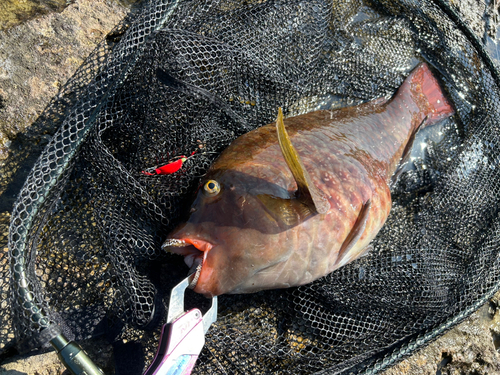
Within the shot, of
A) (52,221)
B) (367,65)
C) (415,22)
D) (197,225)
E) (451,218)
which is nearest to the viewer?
(197,225)

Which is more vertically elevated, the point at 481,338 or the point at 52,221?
the point at 52,221

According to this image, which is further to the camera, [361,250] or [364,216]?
[361,250]

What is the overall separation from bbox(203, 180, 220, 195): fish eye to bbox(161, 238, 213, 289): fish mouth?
0.29 metres

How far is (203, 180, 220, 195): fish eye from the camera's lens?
2.07 m

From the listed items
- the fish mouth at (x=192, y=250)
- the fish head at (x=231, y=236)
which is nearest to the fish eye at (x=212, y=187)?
the fish head at (x=231, y=236)

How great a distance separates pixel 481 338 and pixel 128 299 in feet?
10.6

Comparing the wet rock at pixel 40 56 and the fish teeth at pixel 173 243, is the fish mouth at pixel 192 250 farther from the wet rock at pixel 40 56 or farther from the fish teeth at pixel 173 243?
the wet rock at pixel 40 56

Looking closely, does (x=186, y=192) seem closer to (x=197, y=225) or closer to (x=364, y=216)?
(x=197, y=225)

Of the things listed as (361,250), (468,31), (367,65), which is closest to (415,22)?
(468,31)

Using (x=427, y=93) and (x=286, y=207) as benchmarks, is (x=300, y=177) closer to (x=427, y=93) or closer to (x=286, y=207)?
(x=286, y=207)

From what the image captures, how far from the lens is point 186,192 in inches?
92.3

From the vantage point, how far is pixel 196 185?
241cm

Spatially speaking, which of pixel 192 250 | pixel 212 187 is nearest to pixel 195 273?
pixel 192 250

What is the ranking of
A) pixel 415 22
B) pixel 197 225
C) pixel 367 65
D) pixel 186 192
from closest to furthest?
pixel 197 225 → pixel 186 192 → pixel 367 65 → pixel 415 22
